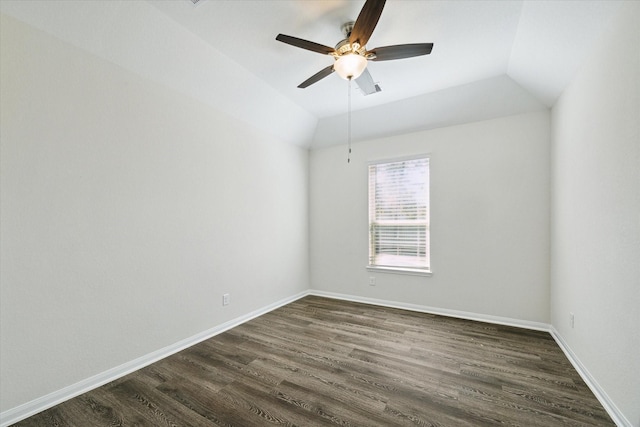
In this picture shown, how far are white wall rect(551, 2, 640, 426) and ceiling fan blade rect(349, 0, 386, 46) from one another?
1.44 m

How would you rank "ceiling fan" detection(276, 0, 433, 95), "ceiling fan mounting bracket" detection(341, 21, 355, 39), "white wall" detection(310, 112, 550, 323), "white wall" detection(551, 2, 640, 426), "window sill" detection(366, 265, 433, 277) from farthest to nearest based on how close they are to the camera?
"window sill" detection(366, 265, 433, 277) < "white wall" detection(310, 112, 550, 323) < "ceiling fan mounting bracket" detection(341, 21, 355, 39) < "ceiling fan" detection(276, 0, 433, 95) < "white wall" detection(551, 2, 640, 426)

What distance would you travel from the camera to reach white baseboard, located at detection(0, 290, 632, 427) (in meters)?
1.75

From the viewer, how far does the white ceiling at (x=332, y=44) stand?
197cm

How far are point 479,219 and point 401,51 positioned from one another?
2.37 meters

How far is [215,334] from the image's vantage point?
3057 mm

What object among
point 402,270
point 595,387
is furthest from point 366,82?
point 595,387

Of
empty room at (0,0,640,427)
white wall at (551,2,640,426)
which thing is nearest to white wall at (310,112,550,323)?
empty room at (0,0,640,427)

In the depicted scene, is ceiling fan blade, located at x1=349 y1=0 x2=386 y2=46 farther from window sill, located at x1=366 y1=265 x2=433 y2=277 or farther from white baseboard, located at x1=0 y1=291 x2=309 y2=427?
white baseboard, located at x1=0 y1=291 x2=309 y2=427

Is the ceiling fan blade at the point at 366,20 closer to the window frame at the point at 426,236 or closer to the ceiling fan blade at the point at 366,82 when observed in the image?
the ceiling fan blade at the point at 366,82

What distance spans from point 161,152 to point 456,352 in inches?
136

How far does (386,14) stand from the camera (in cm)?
212

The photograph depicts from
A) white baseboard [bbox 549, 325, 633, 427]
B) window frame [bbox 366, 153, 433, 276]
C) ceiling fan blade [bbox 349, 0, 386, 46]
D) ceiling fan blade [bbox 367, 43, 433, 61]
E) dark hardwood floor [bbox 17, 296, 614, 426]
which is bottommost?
dark hardwood floor [bbox 17, 296, 614, 426]

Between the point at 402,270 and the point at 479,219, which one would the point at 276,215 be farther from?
the point at 479,219

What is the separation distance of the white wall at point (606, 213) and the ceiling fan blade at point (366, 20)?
144 centimetres
